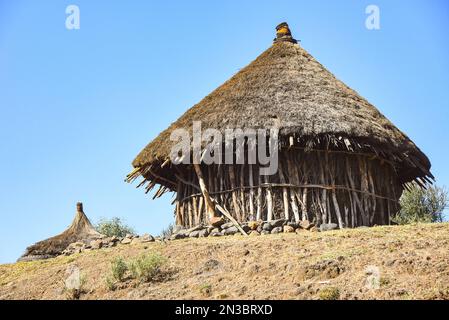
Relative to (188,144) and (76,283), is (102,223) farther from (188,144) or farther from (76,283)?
(76,283)

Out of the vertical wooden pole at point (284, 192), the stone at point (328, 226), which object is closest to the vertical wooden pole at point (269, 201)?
the vertical wooden pole at point (284, 192)

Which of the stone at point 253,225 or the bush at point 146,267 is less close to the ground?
the stone at point 253,225

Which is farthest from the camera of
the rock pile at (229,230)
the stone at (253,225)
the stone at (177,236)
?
the stone at (177,236)

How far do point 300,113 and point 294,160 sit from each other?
3.87 feet

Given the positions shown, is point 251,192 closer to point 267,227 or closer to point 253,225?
point 253,225

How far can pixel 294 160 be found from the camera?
16.3m

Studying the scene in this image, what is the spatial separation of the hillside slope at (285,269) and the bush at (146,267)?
0.49 ft

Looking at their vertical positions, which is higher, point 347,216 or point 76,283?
point 347,216

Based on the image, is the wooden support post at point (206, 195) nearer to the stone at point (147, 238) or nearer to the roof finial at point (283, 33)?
the stone at point (147, 238)

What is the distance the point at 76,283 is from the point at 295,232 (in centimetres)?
534

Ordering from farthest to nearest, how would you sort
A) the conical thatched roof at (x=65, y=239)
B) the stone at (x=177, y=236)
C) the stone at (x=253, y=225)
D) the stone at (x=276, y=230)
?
the conical thatched roof at (x=65, y=239) < the stone at (x=177, y=236) < the stone at (x=253, y=225) < the stone at (x=276, y=230)

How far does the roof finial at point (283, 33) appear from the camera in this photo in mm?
21672

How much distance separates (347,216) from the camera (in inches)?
646
